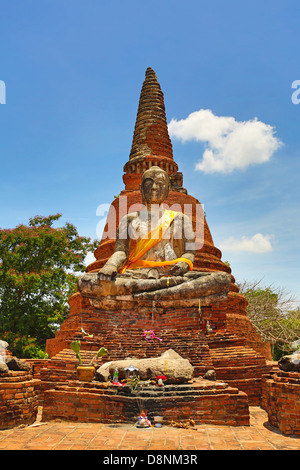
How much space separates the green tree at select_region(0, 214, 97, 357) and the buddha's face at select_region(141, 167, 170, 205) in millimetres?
8592

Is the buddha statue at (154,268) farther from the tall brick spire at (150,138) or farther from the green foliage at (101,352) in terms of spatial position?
the tall brick spire at (150,138)

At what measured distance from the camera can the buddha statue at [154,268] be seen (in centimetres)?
834

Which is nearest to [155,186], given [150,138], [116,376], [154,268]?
[154,268]

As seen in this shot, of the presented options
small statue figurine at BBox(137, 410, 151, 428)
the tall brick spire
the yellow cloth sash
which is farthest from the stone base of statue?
the tall brick spire

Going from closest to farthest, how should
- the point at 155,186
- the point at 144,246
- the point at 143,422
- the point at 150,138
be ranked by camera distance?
the point at 143,422, the point at 144,246, the point at 155,186, the point at 150,138

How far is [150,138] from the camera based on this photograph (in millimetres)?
16391

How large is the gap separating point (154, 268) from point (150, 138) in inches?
338

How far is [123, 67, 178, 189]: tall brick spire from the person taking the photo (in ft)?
51.0

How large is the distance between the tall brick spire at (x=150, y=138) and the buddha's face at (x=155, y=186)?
194 inches

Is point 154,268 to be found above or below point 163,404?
above

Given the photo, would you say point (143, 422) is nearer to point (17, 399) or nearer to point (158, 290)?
point (17, 399)

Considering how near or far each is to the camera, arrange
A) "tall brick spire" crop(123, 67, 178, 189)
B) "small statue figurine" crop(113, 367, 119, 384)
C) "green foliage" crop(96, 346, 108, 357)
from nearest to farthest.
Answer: "small statue figurine" crop(113, 367, 119, 384)
"green foliage" crop(96, 346, 108, 357)
"tall brick spire" crop(123, 67, 178, 189)

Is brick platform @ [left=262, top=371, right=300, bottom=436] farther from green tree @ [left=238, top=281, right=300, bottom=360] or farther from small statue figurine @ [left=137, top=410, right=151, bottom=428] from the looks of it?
green tree @ [left=238, top=281, right=300, bottom=360]

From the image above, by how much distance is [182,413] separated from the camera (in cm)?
568
